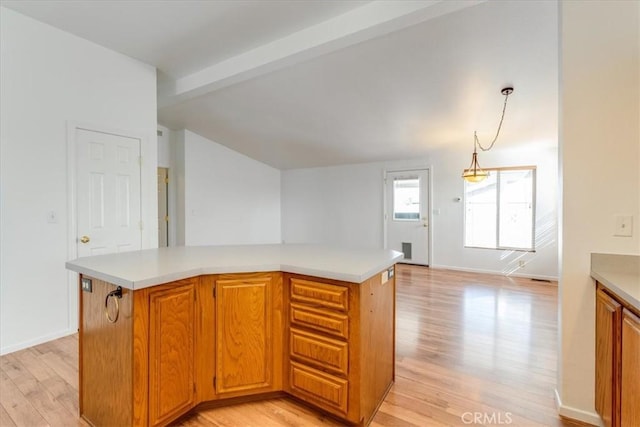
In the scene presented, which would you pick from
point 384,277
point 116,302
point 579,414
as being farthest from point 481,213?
point 116,302

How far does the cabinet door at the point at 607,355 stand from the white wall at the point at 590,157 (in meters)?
0.07

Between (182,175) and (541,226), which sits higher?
(182,175)

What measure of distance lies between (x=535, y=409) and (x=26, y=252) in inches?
162

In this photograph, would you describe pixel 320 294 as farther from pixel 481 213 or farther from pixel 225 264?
pixel 481 213

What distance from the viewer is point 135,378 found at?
140 cm

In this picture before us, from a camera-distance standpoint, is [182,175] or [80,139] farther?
[182,175]

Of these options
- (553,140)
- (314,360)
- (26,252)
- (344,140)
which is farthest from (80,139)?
(553,140)

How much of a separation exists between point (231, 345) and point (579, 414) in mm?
2007

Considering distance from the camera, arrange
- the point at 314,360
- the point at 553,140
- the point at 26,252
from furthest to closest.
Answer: the point at 553,140, the point at 26,252, the point at 314,360

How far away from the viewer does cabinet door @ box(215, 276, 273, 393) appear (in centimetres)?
174

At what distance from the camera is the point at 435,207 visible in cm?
593

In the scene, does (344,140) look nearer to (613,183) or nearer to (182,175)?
(182,175)
